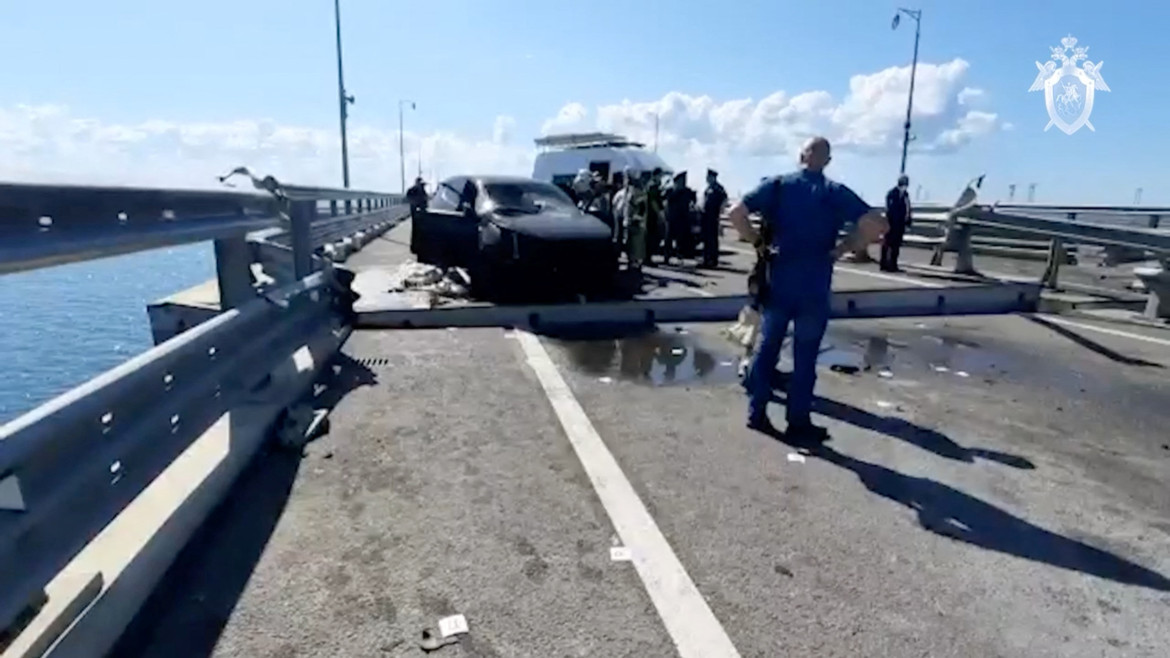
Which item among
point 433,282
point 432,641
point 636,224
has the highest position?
point 636,224

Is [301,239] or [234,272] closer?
[234,272]

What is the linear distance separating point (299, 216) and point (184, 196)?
6.72 feet

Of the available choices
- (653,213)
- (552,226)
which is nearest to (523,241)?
(552,226)

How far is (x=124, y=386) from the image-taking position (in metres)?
2.47

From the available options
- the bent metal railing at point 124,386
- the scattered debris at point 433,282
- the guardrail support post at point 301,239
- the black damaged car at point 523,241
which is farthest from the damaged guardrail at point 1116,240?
the bent metal railing at point 124,386

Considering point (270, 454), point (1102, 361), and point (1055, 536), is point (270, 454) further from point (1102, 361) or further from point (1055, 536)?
point (1102, 361)

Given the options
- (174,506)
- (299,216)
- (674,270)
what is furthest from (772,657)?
(674,270)

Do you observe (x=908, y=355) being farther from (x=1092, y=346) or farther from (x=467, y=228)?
(x=467, y=228)

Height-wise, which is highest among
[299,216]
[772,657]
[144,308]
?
[299,216]

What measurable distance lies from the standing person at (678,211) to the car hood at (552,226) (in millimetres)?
5005

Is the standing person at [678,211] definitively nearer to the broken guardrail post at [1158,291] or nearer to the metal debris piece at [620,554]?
the broken guardrail post at [1158,291]

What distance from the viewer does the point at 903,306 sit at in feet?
31.0

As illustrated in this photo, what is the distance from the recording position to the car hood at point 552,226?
888 centimetres

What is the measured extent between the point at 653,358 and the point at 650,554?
12.3 feet
